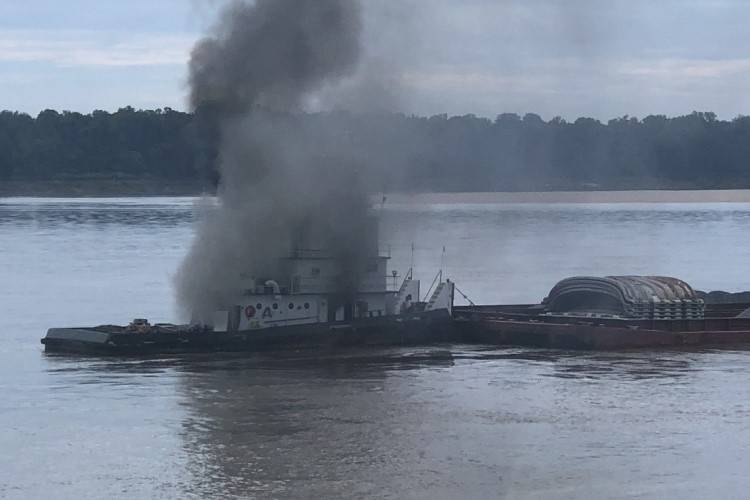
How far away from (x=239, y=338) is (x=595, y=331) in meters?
13.9

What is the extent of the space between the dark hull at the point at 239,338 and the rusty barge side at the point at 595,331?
334cm

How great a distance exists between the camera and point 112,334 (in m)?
48.4

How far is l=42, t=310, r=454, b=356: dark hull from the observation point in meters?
48.4

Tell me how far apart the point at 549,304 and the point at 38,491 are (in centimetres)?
3362

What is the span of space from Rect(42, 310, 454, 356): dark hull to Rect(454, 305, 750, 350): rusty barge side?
10.9 feet

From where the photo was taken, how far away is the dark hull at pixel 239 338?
48.4m

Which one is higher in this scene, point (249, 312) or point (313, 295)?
point (313, 295)

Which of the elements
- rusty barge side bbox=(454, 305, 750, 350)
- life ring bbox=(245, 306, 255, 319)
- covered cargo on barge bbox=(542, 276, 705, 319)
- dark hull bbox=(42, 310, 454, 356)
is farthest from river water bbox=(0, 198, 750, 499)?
covered cargo on barge bbox=(542, 276, 705, 319)

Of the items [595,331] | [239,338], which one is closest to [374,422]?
[239,338]

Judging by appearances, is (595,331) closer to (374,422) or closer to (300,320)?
(300,320)

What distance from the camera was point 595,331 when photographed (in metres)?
52.0

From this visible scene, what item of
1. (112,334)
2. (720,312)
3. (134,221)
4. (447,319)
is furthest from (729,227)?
(112,334)

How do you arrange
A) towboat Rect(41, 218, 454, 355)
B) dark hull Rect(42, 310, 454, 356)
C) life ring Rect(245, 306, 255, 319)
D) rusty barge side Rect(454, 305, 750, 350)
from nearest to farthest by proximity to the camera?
dark hull Rect(42, 310, 454, 356)
towboat Rect(41, 218, 454, 355)
life ring Rect(245, 306, 255, 319)
rusty barge side Rect(454, 305, 750, 350)

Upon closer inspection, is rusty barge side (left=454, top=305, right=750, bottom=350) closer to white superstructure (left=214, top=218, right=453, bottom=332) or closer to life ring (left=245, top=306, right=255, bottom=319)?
white superstructure (left=214, top=218, right=453, bottom=332)
